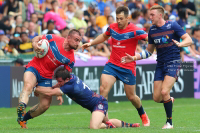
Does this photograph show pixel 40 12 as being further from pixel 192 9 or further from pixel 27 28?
pixel 192 9

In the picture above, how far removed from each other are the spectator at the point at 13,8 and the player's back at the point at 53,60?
914 cm

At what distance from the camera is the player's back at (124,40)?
10.2 metres

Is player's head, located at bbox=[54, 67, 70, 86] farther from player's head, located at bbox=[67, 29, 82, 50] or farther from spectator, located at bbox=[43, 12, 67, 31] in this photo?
spectator, located at bbox=[43, 12, 67, 31]

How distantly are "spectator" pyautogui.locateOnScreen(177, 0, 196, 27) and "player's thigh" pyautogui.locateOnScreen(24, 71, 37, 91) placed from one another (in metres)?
13.1

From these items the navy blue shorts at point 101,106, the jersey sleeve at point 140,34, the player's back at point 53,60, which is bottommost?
the navy blue shorts at point 101,106

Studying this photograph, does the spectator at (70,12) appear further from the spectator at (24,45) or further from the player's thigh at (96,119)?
the player's thigh at (96,119)

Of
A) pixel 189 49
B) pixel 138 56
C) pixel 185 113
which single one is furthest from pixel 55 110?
pixel 189 49

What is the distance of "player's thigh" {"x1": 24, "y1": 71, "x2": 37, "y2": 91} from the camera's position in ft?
29.0

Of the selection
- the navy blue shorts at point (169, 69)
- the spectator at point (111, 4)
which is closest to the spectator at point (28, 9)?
the spectator at point (111, 4)

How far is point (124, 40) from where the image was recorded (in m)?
10.2

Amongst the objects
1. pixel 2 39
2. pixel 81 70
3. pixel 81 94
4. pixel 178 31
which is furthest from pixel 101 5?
pixel 81 94

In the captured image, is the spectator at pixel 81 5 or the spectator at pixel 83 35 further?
the spectator at pixel 81 5

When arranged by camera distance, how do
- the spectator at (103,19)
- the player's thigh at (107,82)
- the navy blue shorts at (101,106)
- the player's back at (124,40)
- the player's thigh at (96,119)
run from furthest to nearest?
the spectator at (103,19)
the player's back at (124,40)
the player's thigh at (107,82)
the navy blue shorts at (101,106)
the player's thigh at (96,119)

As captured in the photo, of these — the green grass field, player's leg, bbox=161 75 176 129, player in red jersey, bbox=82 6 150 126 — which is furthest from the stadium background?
player's leg, bbox=161 75 176 129
